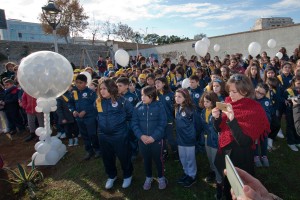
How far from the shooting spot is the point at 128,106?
12.2 feet

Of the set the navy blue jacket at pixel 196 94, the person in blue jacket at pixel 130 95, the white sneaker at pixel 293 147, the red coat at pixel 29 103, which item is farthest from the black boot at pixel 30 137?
the white sneaker at pixel 293 147

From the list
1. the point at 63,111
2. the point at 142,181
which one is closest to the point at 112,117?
the point at 142,181

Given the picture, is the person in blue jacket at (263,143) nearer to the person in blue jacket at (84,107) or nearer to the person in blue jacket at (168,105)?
the person in blue jacket at (168,105)

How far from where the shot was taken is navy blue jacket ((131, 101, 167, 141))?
3.41m

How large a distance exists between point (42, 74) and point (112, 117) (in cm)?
135

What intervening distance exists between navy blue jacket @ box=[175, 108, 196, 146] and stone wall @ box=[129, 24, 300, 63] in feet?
53.9

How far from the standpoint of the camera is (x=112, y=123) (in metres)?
3.50

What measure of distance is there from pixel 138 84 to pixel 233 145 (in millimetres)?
4115

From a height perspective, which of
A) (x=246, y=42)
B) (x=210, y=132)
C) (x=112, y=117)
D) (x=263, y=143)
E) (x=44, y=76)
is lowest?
(x=263, y=143)

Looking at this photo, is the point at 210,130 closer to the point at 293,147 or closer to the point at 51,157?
the point at 293,147

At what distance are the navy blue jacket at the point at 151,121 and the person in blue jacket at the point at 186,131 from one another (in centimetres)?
28

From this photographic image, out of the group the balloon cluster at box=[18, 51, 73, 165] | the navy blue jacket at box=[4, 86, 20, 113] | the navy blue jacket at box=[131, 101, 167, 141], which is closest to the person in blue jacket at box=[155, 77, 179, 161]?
the navy blue jacket at box=[131, 101, 167, 141]

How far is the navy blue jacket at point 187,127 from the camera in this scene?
349 centimetres

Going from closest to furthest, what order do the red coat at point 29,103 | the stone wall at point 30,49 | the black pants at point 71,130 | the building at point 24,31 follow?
1. the black pants at point 71,130
2. the red coat at point 29,103
3. the stone wall at point 30,49
4. the building at point 24,31
